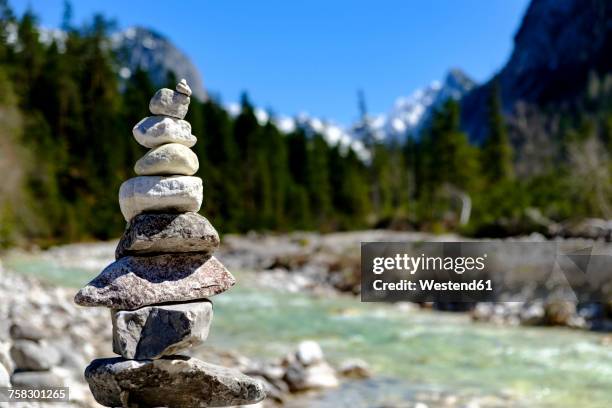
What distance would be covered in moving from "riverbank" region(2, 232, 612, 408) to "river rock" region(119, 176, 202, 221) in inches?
146

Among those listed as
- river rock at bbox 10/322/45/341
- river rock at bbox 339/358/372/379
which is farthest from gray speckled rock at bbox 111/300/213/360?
river rock at bbox 339/358/372/379

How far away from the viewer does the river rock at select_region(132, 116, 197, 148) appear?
3.99 metres

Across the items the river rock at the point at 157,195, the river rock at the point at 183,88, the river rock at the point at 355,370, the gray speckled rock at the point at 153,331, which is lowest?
the river rock at the point at 355,370

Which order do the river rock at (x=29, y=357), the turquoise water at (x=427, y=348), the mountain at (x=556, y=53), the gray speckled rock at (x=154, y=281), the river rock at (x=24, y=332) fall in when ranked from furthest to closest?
the mountain at (x=556, y=53) → the turquoise water at (x=427, y=348) → the river rock at (x=24, y=332) → the river rock at (x=29, y=357) → the gray speckled rock at (x=154, y=281)

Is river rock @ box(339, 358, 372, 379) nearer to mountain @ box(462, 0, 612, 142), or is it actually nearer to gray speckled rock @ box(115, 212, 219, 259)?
gray speckled rock @ box(115, 212, 219, 259)

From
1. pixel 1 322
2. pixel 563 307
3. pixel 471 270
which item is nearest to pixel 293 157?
pixel 471 270

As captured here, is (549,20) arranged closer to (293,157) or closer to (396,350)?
(293,157)

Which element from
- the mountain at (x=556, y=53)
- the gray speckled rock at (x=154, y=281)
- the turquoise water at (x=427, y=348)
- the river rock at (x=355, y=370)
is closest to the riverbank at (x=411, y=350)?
the turquoise water at (x=427, y=348)

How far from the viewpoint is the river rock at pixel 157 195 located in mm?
3910

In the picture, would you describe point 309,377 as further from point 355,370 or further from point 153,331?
point 153,331

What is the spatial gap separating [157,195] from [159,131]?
46 cm

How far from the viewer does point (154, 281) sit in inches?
151

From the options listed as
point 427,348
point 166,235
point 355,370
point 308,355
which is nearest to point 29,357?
point 166,235

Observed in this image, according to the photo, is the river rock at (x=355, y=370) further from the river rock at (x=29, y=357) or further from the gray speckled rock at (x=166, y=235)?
the gray speckled rock at (x=166, y=235)
